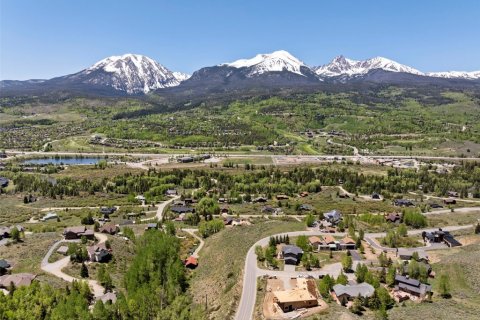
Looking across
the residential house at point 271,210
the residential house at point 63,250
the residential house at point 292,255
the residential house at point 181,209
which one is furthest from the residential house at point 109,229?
the residential house at point 271,210

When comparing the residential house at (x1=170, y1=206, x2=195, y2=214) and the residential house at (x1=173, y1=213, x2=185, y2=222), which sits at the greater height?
the residential house at (x1=170, y1=206, x2=195, y2=214)

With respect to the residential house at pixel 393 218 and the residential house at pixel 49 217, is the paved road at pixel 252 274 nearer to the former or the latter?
the residential house at pixel 393 218

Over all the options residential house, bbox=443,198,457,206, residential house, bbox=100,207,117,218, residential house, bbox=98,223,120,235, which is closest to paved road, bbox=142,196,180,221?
residential house, bbox=100,207,117,218

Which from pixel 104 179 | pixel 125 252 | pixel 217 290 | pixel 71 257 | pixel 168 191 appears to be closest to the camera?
pixel 217 290

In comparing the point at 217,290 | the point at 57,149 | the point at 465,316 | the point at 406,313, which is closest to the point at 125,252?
the point at 217,290

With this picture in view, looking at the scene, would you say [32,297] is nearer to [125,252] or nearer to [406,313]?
[125,252]

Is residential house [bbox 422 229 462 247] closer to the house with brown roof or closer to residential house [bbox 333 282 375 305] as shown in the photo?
residential house [bbox 333 282 375 305]

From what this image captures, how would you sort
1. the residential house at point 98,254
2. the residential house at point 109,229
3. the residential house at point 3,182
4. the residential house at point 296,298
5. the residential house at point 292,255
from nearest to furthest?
1. the residential house at point 296,298
2. the residential house at point 292,255
3. the residential house at point 98,254
4. the residential house at point 109,229
5. the residential house at point 3,182
